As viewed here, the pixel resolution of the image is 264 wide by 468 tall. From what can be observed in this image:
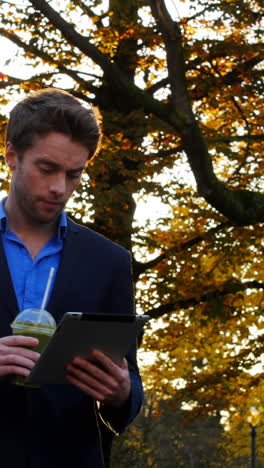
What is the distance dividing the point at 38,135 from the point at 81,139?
14 cm

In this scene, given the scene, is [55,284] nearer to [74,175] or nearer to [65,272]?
[65,272]

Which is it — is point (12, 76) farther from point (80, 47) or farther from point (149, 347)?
point (149, 347)

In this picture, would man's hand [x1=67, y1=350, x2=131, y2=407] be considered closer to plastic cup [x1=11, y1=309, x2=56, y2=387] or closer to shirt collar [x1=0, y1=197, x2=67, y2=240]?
plastic cup [x1=11, y1=309, x2=56, y2=387]

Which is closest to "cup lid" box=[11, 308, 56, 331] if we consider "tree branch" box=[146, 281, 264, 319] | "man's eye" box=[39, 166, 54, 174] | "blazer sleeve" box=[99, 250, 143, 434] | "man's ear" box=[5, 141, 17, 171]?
"blazer sleeve" box=[99, 250, 143, 434]

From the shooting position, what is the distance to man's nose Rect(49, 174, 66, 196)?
302 cm

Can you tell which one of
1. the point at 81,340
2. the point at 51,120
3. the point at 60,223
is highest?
the point at 51,120

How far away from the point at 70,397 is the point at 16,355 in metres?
0.32

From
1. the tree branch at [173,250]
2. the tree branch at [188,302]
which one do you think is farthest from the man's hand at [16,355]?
the tree branch at [188,302]

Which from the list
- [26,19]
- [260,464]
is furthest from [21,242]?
[260,464]

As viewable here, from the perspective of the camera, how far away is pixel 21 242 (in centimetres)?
303

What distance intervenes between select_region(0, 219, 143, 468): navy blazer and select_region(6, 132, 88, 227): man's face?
133 millimetres

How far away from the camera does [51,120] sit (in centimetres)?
308

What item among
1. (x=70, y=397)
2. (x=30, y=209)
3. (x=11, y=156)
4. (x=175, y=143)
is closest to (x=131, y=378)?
(x=70, y=397)

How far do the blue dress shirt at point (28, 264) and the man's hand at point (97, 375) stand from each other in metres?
0.23
